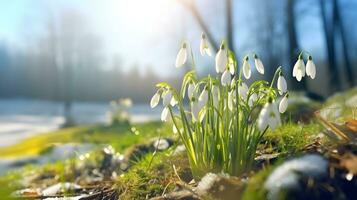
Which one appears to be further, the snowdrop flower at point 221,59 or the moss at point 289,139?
the moss at point 289,139

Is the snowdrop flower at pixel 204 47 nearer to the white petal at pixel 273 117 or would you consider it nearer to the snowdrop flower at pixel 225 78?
the snowdrop flower at pixel 225 78

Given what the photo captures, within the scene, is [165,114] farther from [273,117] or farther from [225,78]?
[273,117]

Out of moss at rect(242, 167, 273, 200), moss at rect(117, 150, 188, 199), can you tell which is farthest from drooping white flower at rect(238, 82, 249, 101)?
moss at rect(242, 167, 273, 200)

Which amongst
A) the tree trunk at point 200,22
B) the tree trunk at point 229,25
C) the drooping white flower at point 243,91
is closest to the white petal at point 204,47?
the drooping white flower at point 243,91

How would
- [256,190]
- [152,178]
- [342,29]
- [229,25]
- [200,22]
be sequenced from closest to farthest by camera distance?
[256,190] → [152,178] → [229,25] → [200,22] → [342,29]

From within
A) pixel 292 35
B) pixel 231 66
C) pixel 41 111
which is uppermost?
pixel 231 66

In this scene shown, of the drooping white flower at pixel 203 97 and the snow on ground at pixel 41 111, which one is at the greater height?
the drooping white flower at pixel 203 97

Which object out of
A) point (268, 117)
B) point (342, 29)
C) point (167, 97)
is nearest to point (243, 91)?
point (167, 97)

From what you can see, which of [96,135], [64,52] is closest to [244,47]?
[64,52]

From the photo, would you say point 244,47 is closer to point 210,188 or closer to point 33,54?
point 33,54
